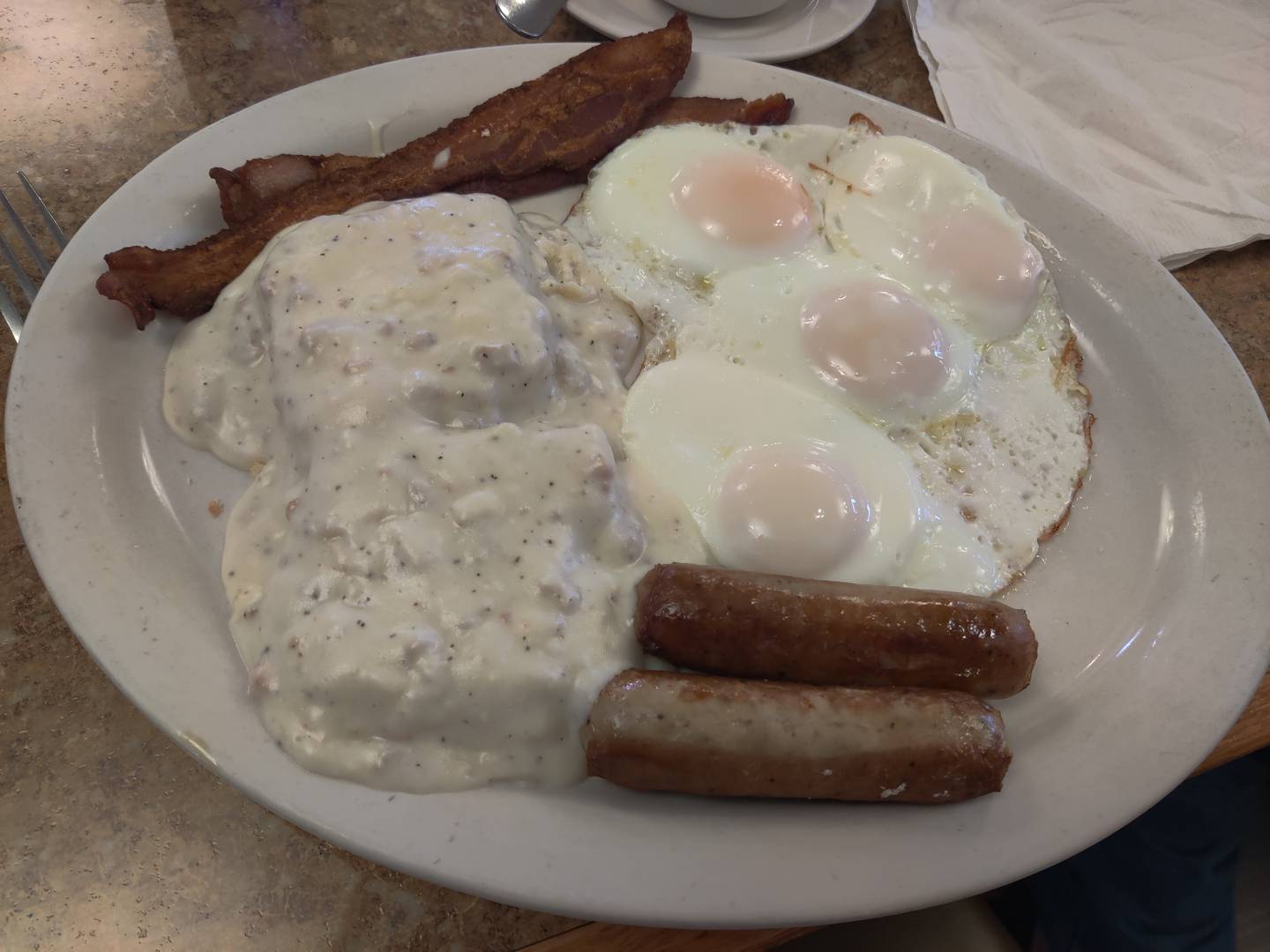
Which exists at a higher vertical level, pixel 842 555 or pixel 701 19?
pixel 701 19

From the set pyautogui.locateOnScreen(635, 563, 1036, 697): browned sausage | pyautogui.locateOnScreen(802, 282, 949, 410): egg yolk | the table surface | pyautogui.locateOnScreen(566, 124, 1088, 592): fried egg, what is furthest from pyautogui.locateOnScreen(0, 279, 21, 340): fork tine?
pyautogui.locateOnScreen(802, 282, 949, 410): egg yolk

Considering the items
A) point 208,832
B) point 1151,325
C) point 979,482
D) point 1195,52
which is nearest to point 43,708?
point 208,832

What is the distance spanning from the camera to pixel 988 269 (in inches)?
80.9

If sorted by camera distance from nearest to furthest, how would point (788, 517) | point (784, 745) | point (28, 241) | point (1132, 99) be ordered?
point (784, 745), point (788, 517), point (28, 241), point (1132, 99)

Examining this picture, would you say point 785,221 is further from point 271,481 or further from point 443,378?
point 271,481

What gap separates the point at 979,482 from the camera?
1.82 meters

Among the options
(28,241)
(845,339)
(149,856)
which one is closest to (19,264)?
(28,241)

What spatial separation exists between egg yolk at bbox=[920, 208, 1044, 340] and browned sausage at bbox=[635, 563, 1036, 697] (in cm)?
95

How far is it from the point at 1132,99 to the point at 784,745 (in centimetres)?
261

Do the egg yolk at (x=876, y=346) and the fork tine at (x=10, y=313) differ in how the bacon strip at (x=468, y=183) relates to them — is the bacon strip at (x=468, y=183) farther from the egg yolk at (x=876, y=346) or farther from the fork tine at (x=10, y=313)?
the egg yolk at (x=876, y=346)

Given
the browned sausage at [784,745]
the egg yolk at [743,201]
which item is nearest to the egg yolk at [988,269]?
the egg yolk at [743,201]

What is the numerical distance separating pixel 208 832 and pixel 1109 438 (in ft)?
6.85

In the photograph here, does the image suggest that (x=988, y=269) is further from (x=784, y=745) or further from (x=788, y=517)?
(x=784, y=745)

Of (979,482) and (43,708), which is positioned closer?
(43,708)
